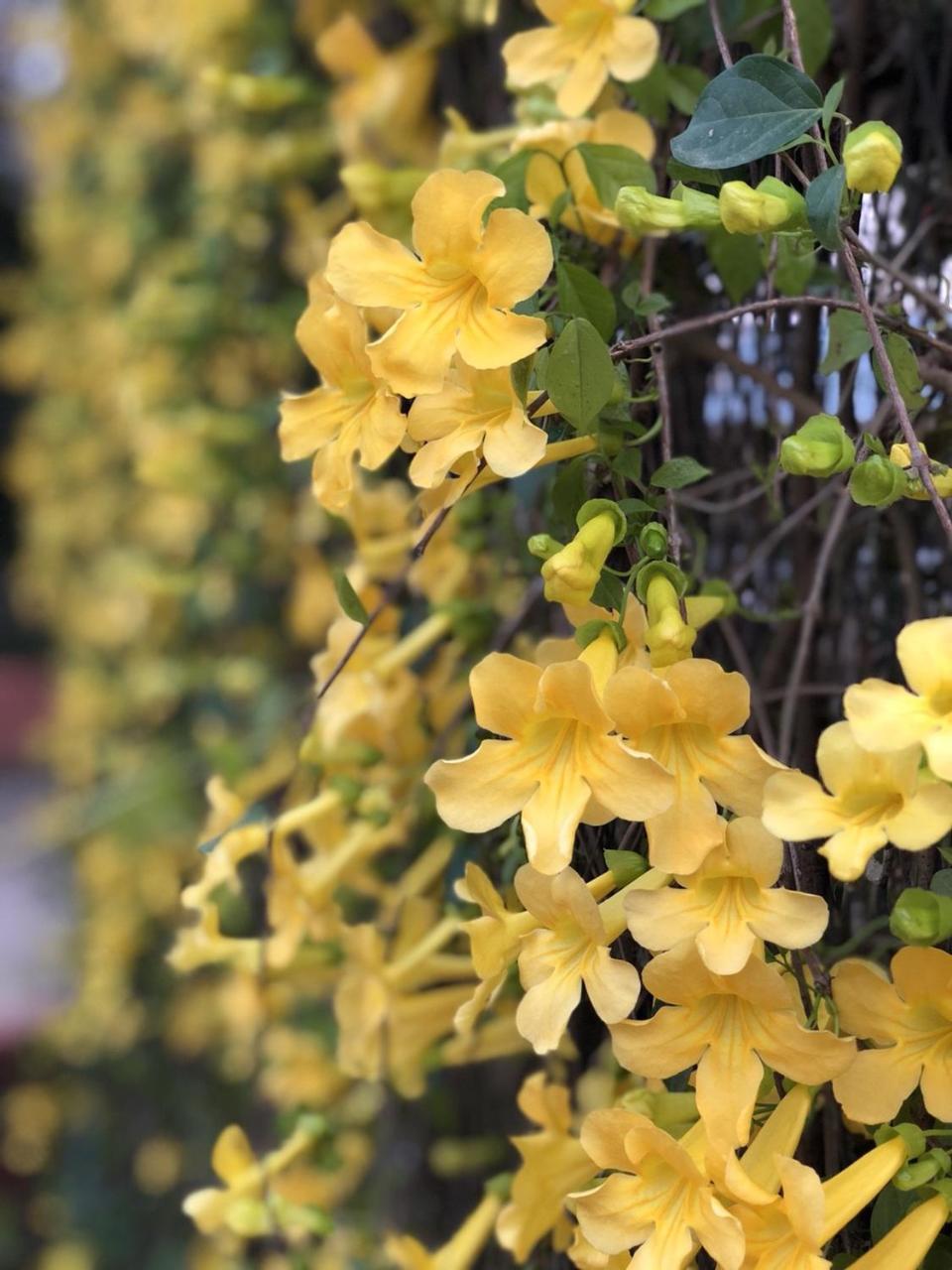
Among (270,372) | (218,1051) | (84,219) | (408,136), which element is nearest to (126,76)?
(84,219)

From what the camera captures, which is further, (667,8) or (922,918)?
(667,8)

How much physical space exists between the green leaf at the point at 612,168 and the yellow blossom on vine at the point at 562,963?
1.30ft

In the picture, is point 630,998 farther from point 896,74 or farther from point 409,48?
point 409,48

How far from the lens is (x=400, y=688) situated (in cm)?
98

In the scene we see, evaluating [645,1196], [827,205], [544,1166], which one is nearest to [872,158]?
[827,205]

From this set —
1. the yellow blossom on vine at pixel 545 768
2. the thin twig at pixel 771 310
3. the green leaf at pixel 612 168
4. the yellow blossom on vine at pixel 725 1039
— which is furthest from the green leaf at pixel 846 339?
the yellow blossom on vine at pixel 725 1039

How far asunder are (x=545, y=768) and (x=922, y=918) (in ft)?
0.57

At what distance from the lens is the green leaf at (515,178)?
755 millimetres

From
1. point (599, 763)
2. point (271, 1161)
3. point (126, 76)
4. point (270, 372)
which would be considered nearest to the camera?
point (599, 763)

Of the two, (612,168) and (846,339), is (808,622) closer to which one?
(846,339)

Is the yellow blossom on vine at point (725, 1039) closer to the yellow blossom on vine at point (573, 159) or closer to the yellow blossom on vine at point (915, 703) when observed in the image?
the yellow blossom on vine at point (915, 703)

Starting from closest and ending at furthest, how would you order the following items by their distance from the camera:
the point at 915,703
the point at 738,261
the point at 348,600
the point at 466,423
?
the point at 915,703, the point at 466,423, the point at 348,600, the point at 738,261

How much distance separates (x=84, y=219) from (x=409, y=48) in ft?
5.89

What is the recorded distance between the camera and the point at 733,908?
538mm
